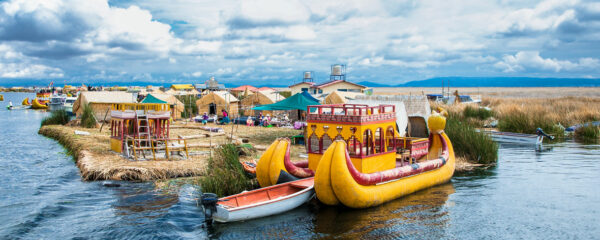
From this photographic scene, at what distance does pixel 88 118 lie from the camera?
31.0 metres

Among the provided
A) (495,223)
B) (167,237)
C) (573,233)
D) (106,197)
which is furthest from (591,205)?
(106,197)

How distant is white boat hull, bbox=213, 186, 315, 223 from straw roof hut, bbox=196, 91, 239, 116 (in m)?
26.3

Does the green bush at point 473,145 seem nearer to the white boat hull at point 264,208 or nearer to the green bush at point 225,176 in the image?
the white boat hull at point 264,208

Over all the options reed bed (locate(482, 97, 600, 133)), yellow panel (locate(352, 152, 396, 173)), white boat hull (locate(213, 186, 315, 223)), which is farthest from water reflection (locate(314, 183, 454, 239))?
reed bed (locate(482, 97, 600, 133))

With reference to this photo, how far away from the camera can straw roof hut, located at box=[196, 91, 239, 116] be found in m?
39.2

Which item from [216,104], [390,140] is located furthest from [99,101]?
[390,140]

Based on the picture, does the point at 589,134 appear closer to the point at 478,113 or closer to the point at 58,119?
the point at 478,113

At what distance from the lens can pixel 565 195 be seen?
15023mm

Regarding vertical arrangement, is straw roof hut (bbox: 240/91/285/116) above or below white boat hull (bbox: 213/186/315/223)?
above

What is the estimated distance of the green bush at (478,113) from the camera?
3619 centimetres

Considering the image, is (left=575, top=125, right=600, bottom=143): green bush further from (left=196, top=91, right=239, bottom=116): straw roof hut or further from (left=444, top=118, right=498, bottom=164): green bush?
A: (left=196, top=91, right=239, bottom=116): straw roof hut

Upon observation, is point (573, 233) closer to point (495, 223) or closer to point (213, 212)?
point (495, 223)

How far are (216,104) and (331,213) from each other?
28199 mm

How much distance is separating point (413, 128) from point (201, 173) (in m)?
12.2
